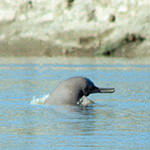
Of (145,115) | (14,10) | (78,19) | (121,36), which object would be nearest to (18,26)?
(14,10)

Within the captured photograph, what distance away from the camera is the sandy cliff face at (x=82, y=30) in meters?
69.2

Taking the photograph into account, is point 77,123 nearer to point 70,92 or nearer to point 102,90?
point 70,92

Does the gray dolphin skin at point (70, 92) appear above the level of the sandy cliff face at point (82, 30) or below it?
above

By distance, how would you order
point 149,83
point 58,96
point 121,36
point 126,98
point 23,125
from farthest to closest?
1. point 121,36
2. point 149,83
3. point 126,98
4. point 58,96
5. point 23,125

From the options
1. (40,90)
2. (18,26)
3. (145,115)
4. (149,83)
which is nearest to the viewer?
(145,115)

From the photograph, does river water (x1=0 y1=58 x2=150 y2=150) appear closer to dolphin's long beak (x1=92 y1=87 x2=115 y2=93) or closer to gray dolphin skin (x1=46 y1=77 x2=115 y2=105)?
dolphin's long beak (x1=92 y1=87 x2=115 y2=93)

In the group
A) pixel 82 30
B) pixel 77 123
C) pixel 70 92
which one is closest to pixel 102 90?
pixel 70 92

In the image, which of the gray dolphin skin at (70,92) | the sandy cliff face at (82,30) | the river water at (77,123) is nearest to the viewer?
the river water at (77,123)

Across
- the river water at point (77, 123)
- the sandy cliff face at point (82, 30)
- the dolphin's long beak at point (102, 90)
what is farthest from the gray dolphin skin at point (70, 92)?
the sandy cliff face at point (82, 30)

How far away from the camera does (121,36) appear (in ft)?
228

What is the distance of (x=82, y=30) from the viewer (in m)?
71.8

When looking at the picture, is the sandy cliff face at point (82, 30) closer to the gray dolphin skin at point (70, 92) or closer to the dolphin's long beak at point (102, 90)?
the dolphin's long beak at point (102, 90)

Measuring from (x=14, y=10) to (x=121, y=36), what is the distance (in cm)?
1357

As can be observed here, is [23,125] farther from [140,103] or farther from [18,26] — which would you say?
[18,26]
